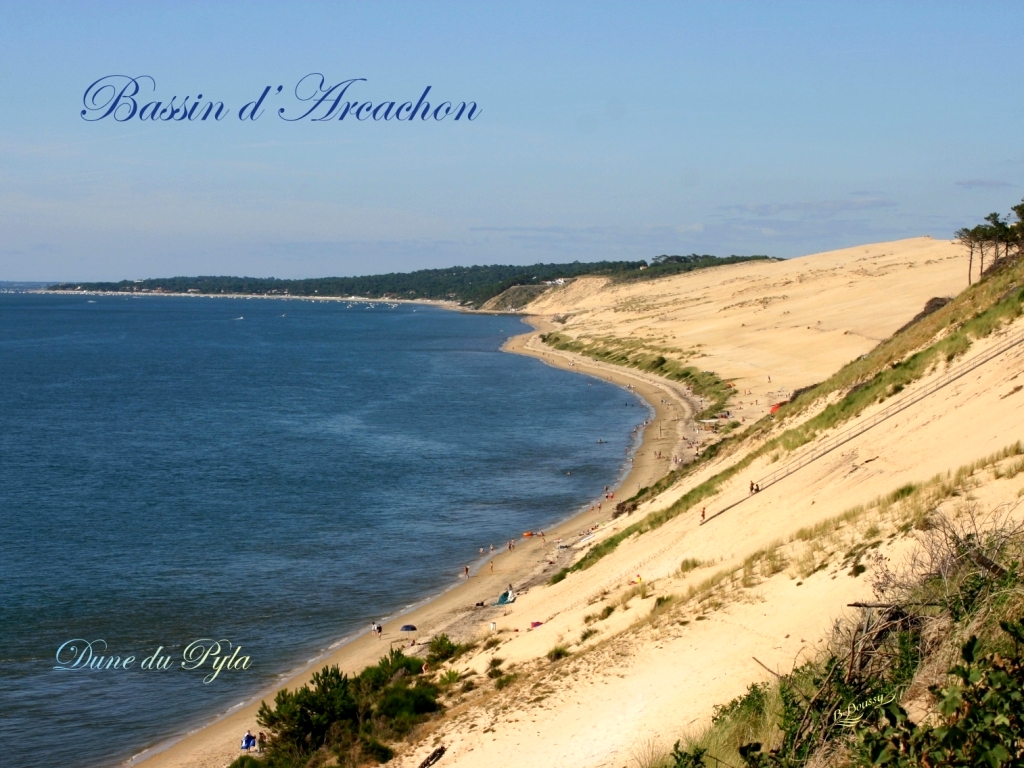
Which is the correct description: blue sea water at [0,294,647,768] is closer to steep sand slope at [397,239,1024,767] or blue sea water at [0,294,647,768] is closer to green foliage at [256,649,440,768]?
green foliage at [256,649,440,768]

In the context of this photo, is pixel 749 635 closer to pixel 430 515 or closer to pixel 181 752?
pixel 181 752

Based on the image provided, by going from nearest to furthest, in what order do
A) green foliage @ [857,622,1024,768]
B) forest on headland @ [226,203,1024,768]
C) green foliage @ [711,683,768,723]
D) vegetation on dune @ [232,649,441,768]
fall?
1. green foliage @ [857,622,1024,768]
2. forest on headland @ [226,203,1024,768]
3. green foliage @ [711,683,768,723]
4. vegetation on dune @ [232,649,441,768]

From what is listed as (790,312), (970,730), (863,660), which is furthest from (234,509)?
(790,312)

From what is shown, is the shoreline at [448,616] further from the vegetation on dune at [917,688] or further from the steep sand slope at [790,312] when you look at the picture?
the steep sand slope at [790,312]

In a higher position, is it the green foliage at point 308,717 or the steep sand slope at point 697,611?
the steep sand slope at point 697,611

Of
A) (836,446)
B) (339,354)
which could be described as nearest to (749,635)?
(836,446)

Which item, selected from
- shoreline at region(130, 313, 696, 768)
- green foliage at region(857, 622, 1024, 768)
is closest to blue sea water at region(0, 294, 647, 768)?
shoreline at region(130, 313, 696, 768)

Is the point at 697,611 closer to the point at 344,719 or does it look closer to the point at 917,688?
the point at 344,719

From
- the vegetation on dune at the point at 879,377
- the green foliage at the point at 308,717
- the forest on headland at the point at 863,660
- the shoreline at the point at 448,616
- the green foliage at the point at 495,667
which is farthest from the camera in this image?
the vegetation on dune at the point at 879,377

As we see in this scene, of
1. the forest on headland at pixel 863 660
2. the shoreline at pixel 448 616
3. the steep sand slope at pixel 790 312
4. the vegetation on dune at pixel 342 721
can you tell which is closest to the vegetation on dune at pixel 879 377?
the forest on headland at pixel 863 660

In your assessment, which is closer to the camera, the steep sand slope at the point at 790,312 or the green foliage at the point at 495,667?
the green foliage at the point at 495,667
